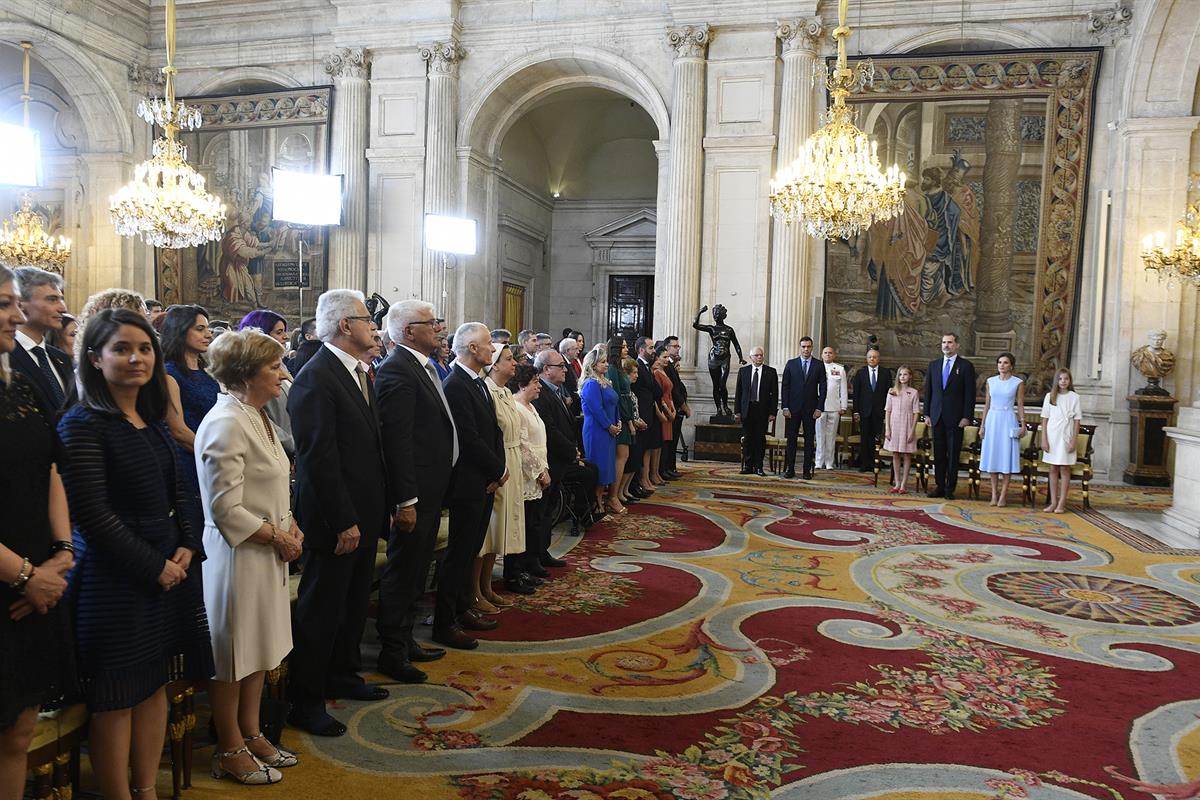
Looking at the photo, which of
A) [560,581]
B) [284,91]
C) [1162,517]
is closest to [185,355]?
[560,581]

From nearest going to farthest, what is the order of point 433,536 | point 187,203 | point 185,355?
point 185,355, point 433,536, point 187,203

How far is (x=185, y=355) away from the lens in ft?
11.5

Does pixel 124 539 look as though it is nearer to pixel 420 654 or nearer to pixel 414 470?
pixel 414 470

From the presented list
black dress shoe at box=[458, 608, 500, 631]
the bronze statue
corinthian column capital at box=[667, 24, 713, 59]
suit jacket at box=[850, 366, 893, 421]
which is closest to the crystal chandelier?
suit jacket at box=[850, 366, 893, 421]

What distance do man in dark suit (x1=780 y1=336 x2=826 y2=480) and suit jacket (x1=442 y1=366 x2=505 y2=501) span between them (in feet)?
22.3

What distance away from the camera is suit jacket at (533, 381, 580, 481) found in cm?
552

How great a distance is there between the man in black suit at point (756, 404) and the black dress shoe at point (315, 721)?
7.77 metres

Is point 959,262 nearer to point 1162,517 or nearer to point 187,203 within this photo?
point 1162,517

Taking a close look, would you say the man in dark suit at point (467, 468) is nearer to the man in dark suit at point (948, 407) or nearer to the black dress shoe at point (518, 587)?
the black dress shoe at point (518, 587)

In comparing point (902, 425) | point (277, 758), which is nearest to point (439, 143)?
point (902, 425)

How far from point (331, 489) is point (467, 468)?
112 cm

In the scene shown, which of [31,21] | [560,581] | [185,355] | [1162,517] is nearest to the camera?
[185,355]

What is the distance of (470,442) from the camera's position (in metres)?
4.05

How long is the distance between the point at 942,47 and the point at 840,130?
14.7ft
